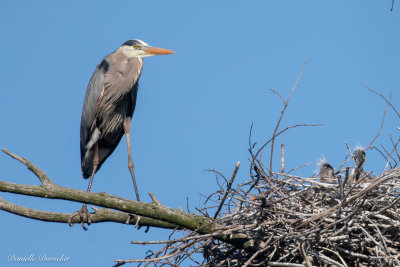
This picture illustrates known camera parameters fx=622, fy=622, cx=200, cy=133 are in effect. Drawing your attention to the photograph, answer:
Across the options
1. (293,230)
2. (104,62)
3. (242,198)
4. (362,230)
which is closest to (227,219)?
(242,198)

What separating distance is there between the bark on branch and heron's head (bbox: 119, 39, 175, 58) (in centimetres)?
318

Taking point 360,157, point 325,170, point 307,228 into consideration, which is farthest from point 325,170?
point 307,228

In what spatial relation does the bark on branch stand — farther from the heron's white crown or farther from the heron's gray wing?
the heron's white crown

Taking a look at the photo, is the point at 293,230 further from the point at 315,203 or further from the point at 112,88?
the point at 112,88

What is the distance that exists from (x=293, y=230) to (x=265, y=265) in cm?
32

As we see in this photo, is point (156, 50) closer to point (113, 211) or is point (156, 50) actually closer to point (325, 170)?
point (325, 170)

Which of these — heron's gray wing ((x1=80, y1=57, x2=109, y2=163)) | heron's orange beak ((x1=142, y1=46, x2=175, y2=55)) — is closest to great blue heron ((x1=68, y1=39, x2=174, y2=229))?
heron's gray wing ((x1=80, y1=57, x2=109, y2=163))

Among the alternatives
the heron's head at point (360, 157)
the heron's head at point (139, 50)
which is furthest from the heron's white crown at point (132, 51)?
the heron's head at point (360, 157)

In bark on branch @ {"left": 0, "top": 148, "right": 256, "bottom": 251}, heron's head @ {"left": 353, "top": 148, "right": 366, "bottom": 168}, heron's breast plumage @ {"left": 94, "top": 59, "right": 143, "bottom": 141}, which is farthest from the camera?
heron's breast plumage @ {"left": 94, "top": 59, "right": 143, "bottom": 141}

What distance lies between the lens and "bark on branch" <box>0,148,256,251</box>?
12.5 feet

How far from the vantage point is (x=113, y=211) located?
4129 mm

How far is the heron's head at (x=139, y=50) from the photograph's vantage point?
7.12m

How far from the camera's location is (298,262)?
4270 mm

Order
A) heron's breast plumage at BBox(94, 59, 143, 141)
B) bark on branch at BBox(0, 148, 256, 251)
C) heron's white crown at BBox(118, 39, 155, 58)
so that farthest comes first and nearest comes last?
heron's white crown at BBox(118, 39, 155, 58) < heron's breast plumage at BBox(94, 59, 143, 141) < bark on branch at BBox(0, 148, 256, 251)
